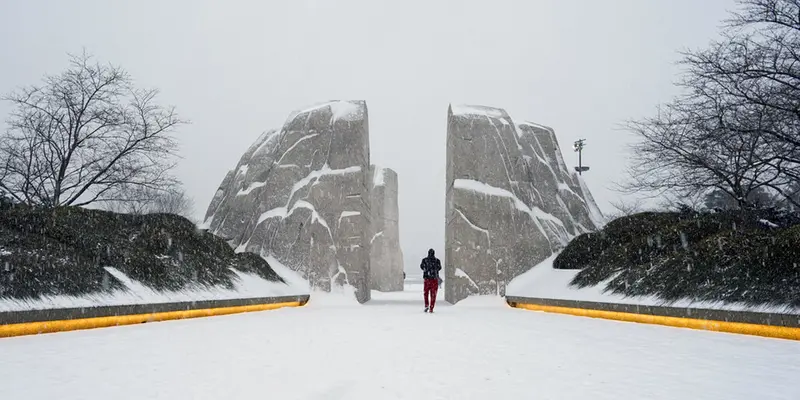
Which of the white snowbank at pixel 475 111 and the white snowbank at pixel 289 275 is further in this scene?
the white snowbank at pixel 475 111

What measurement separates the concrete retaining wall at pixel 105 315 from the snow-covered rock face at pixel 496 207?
9435 mm

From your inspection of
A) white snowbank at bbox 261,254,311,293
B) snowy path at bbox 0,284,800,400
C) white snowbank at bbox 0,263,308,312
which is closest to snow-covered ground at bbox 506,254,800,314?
snowy path at bbox 0,284,800,400

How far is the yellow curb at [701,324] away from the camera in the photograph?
312 inches

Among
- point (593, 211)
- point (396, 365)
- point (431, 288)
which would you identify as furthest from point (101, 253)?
point (593, 211)

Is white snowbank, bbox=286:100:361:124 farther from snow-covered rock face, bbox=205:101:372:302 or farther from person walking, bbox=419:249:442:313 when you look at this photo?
person walking, bbox=419:249:442:313

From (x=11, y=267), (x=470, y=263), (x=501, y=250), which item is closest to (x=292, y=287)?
(x=470, y=263)

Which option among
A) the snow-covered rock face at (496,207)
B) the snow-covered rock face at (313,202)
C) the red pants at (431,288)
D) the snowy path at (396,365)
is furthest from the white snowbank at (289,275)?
the snowy path at (396,365)

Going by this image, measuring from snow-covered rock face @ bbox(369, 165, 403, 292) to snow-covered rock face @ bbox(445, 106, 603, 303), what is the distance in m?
13.2

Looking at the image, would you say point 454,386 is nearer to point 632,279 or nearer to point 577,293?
point 632,279

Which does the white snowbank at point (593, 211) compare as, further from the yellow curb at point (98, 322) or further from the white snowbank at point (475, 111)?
the yellow curb at point (98, 322)

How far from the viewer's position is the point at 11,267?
8.99 m

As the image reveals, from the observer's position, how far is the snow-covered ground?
920 cm

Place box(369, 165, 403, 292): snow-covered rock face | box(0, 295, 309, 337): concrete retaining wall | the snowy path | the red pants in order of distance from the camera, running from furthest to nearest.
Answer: box(369, 165, 403, 292): snow-covered rock face
the red pants
box(0, 295, 309, 337): concrete retaining wall
the snowy path

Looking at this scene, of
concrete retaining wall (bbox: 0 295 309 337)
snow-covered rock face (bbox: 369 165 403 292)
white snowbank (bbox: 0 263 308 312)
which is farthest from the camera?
snow-covered rock face (bbox: 369 165 403 292)
